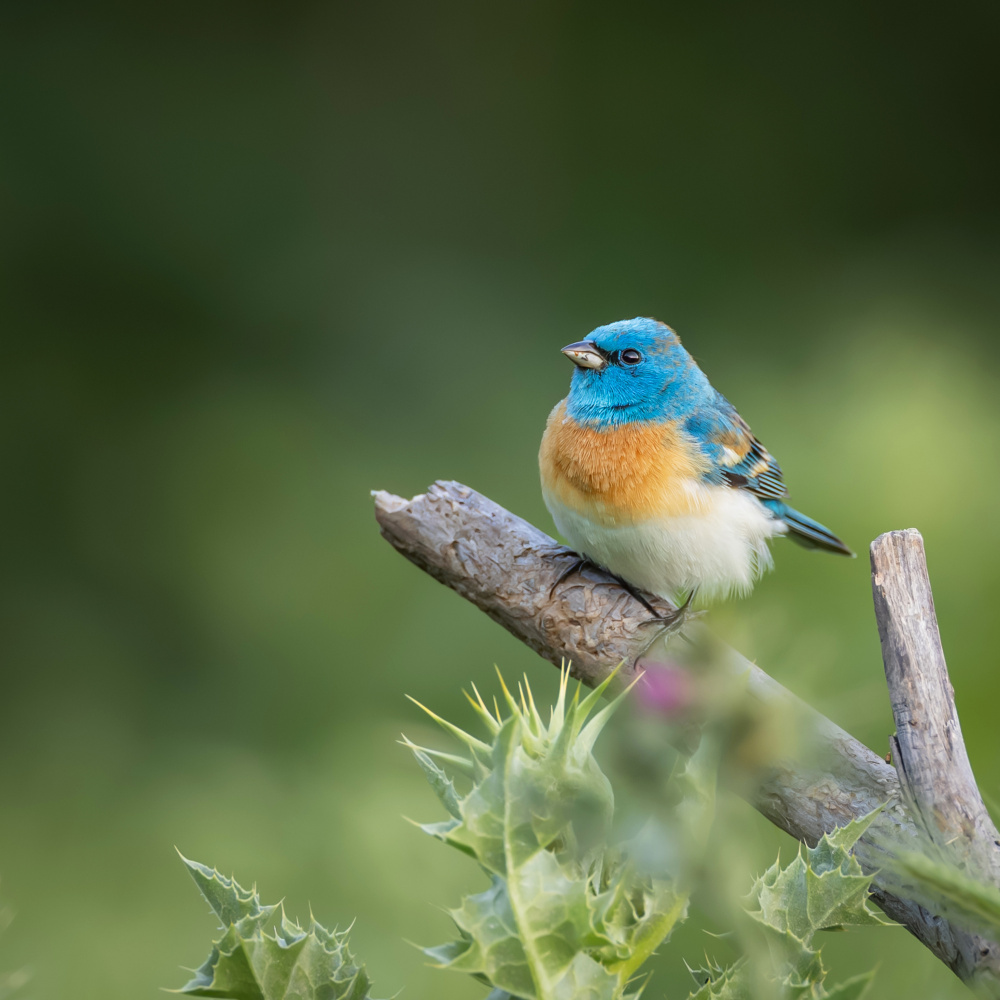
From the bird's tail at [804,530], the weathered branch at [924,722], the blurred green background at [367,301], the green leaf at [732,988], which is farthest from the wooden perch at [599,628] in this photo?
the blurred green background at [367,301]

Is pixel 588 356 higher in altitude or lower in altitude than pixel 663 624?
higher

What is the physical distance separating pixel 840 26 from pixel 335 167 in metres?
1.50

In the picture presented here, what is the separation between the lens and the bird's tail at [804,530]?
1458 mm

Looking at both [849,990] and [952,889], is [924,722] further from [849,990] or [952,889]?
[952,889]

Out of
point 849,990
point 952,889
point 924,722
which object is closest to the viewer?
point 952,889

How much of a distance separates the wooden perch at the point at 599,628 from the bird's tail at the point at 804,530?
1.17 feet

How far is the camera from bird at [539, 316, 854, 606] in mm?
1199

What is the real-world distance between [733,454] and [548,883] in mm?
1084

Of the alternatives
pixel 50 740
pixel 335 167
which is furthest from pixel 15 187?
pixel 50 740

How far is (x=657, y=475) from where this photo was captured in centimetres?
123

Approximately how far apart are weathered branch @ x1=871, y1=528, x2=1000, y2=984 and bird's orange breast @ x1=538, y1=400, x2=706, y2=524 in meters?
0.48

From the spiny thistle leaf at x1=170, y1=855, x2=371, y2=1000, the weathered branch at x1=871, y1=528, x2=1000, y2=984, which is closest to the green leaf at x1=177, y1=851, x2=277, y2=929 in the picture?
the spiny thistle leaf at x1=170, y1=855, x2=371, y2=1000

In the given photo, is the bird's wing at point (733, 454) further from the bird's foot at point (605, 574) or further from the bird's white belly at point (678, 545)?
the bird's foot at point (605, 574)

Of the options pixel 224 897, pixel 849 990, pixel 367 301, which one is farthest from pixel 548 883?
pixel 367 301
